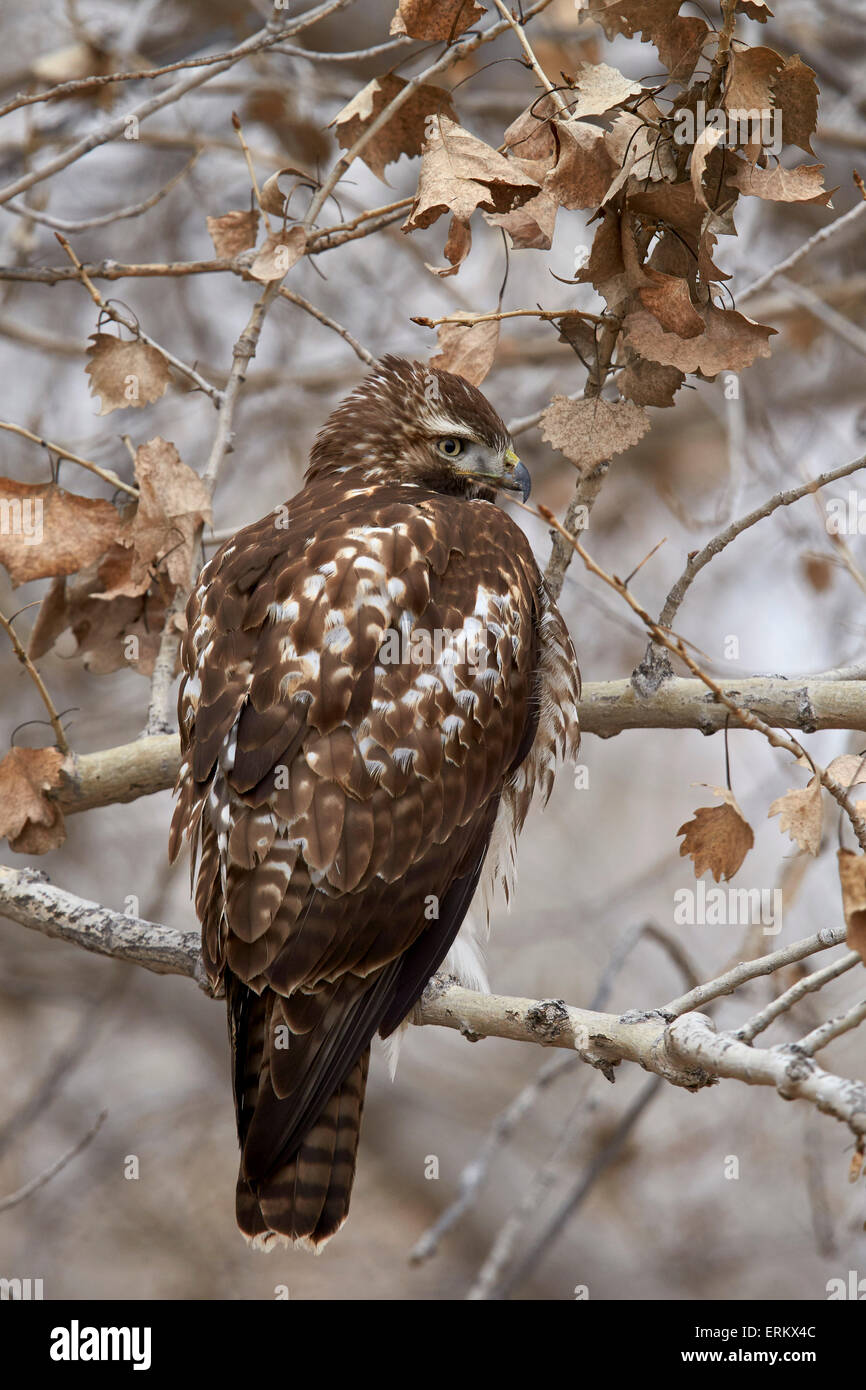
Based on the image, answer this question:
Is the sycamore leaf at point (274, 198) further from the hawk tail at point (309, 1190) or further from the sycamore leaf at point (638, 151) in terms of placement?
the hawk tail at point (309, 1190)

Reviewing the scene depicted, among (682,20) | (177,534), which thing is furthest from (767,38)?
(177,534)

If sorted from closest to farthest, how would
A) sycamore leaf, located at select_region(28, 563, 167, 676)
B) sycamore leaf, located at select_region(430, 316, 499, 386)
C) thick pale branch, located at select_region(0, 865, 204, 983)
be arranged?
1. thick pale branch, located at select_region(0, 865, 204, 983)
2. sycamore leaf, located at select_region(430, 316, 499, 386)
3. sycamore leaf, located at select_region(28, 563, 167, 676)

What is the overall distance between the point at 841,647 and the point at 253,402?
4.25 metres

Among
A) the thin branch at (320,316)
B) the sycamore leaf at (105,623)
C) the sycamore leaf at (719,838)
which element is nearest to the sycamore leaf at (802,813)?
the sycamore leaf at (719,838)

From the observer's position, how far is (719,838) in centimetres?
361

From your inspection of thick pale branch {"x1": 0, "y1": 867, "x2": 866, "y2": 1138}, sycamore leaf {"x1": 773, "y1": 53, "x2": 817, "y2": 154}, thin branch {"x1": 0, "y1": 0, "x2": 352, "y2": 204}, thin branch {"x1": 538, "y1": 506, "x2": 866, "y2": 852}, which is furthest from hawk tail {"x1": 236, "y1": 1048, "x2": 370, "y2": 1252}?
thin branch {"x1": 0, "y1": 0, "x2": 352, "y2": 204}

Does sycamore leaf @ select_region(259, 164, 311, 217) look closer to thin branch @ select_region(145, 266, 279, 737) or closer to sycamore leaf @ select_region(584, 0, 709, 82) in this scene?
thin branch @ select_region(145, 266, 279, 737)

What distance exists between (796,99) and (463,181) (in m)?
0.89

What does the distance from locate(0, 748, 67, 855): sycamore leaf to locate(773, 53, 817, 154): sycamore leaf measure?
9.10 feet

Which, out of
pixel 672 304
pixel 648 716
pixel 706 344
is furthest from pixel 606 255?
pixel 648 716

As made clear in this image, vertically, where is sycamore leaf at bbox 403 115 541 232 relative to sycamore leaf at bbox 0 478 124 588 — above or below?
above

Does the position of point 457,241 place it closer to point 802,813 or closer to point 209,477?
point 209,477

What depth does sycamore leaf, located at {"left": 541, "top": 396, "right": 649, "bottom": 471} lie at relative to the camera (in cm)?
383

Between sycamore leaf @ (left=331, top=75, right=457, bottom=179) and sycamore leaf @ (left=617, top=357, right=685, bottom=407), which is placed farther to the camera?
sycamore leaf @ (left=331, top=75, right=457, bottom=179)
